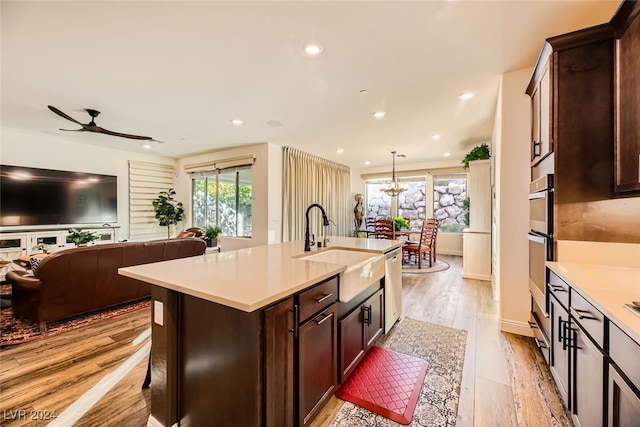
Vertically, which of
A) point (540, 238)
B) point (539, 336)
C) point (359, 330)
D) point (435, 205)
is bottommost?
point (539, 336)

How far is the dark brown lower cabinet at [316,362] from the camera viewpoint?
4.44 ft

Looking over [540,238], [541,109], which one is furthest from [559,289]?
[541,109]

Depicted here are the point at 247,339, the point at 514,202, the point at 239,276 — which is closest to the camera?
the point at 247,339

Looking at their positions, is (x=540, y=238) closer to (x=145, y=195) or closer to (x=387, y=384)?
(x=387, y=384)

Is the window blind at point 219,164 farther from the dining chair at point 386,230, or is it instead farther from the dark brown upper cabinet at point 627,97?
the dark brown upper cabinet at point 627,97

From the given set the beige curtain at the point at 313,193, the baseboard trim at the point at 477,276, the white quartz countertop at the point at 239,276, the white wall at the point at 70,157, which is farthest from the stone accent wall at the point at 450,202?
the white wall at the point at 70,157

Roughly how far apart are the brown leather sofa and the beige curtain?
9.08 ft

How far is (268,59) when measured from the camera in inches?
89.4

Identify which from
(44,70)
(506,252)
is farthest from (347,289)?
(44,70)

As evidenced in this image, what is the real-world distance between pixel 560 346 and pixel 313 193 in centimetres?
524

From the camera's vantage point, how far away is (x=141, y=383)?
1881 millimetres

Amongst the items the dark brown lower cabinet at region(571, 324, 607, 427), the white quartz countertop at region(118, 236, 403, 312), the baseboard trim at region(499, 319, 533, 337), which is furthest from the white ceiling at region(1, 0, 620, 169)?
A: the baseboard trim at region(499, 319, 533, 337)

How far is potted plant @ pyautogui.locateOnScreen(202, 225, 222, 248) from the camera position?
5.79 m

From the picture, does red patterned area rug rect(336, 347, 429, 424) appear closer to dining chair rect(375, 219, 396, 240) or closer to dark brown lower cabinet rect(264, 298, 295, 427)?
dark brown lower cabinet rect(264, 298, 295, 427)
